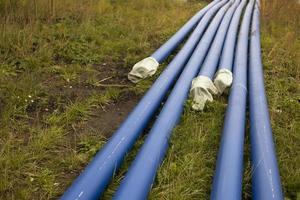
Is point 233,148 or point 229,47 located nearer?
point 233,148

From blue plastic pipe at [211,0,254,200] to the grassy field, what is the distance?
0.18m

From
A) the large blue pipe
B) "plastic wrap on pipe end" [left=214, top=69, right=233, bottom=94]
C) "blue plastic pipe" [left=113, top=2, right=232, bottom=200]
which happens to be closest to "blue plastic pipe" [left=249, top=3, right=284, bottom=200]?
"plastic wrap on pipe end" [left=214, top=69, right=233, bottom=94]

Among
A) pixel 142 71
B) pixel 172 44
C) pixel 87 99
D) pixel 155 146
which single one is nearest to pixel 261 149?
pixel 155 146

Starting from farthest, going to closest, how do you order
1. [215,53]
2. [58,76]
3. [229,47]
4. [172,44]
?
[172,44] → [229,47] → [215,53] → [58,76]

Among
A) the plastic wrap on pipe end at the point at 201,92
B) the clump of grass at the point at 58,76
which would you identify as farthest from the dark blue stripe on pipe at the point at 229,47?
the clump of grass at the point at 58,76

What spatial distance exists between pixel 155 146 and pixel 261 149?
617 millimetres

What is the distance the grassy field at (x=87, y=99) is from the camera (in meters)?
2.29

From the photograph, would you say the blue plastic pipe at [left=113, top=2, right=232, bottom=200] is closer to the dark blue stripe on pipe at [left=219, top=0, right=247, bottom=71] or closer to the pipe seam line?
Result: the pipe seam line

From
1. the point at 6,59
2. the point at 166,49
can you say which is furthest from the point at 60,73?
the point at 166,49

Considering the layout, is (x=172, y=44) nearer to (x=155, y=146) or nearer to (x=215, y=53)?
(x=215, y=53)

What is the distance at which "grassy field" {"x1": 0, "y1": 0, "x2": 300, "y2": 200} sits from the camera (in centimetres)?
229

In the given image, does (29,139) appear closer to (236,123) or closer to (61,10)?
(236,123)

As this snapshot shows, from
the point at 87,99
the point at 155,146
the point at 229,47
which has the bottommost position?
the point at 87,99

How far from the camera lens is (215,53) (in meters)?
4.00
